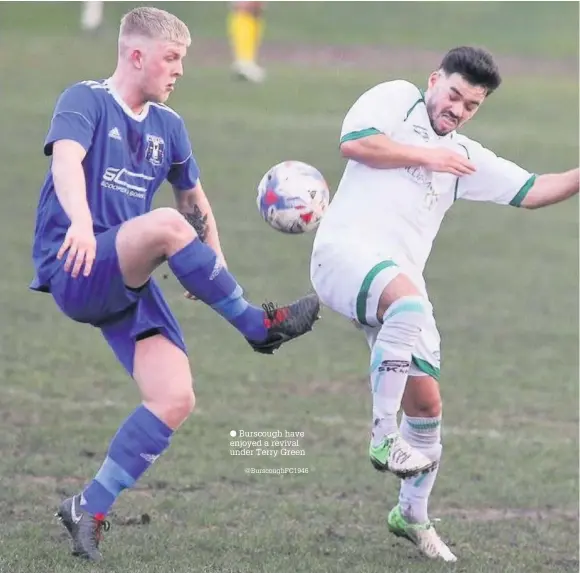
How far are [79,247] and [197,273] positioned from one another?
553mm

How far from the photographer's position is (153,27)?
522 centimetres

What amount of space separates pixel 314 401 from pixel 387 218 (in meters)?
2.94

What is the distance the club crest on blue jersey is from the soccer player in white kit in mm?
746

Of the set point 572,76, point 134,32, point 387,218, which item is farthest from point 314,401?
point 572,76

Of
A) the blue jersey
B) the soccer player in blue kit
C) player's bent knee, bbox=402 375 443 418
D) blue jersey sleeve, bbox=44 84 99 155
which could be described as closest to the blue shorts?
the soccer player in blue kit

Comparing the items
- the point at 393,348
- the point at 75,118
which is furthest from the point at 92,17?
the point at 393,348

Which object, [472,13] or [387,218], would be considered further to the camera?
[472,13]

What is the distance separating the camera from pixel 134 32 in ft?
17.2

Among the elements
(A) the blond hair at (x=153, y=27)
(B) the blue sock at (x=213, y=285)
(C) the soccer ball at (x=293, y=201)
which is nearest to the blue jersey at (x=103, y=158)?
(A) the blond hair at (x=153, y=27)

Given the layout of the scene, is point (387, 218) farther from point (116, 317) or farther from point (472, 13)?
point (472, 13)

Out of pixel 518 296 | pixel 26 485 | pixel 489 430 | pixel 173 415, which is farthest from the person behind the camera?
pixel 518 296

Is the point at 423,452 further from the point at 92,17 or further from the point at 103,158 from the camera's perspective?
the point at 92,17

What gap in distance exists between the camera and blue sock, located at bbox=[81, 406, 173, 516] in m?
5.21

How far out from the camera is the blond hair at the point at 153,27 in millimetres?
5215
